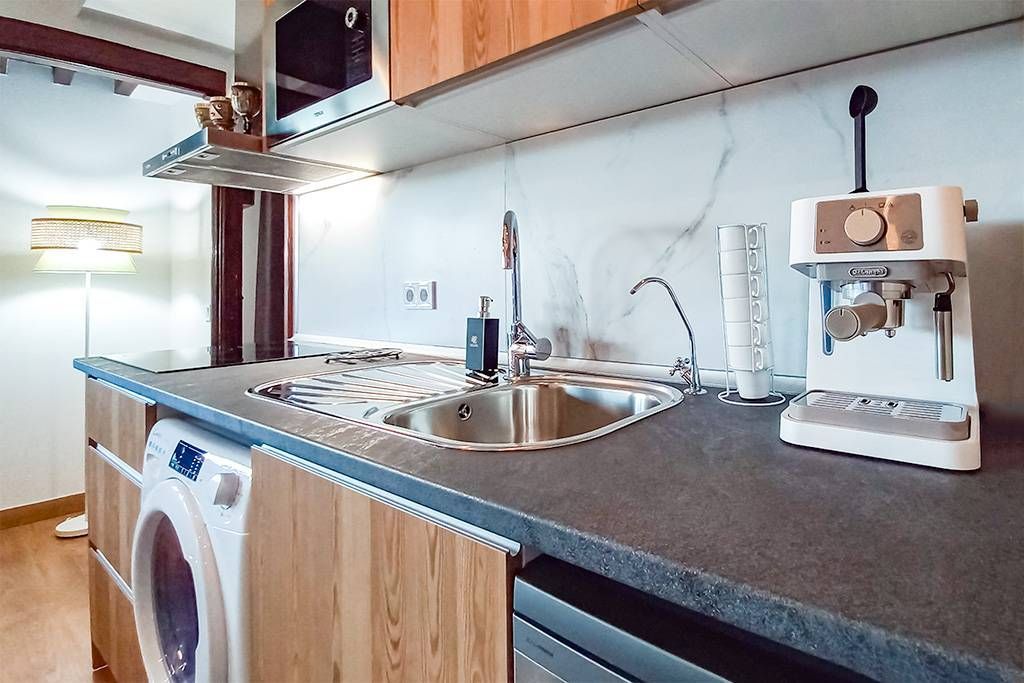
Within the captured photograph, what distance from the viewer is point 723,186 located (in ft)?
3.61

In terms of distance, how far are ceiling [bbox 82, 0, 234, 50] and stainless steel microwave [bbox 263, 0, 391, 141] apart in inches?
34.5

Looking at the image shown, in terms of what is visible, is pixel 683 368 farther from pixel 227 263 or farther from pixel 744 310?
pixel 227 263

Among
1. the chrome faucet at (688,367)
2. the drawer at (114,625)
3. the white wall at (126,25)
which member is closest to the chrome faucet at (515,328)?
the chrome faucet at (688,367)

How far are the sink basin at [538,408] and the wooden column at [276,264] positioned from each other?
4.70ft

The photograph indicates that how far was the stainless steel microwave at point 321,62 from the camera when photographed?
1.21 meters

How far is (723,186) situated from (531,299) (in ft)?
1.76

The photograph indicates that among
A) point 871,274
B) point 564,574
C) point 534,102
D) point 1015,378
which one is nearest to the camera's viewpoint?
point 564,574

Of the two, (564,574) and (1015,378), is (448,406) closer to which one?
(564,574)

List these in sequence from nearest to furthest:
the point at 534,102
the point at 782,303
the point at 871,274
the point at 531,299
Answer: the point at 871,274 < the point at 782,303 < the point at 534,102 < the point at 531,299

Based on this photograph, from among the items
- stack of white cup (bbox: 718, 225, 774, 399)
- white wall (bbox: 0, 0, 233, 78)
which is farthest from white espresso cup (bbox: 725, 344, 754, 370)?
white wall (bbox: 0, 0, 233, 78)

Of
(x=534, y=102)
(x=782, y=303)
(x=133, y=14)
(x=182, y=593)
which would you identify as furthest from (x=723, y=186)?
(x=133, y=14)

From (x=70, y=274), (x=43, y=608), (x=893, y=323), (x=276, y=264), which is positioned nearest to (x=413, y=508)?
(x=893, y=323)

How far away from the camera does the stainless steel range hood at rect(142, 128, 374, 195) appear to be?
1565 mm

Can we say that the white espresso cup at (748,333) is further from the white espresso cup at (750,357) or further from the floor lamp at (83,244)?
the floor lamp at (83,244)
